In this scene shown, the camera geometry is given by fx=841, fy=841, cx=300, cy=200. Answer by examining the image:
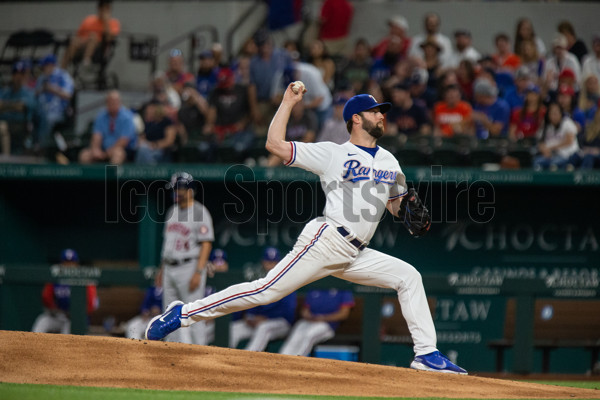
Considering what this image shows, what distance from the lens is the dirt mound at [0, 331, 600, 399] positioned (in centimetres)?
476

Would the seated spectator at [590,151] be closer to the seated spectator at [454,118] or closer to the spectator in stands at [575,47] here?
the seated spectator at [454,118]

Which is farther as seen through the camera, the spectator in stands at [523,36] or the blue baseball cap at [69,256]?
the spectator in stands at [523,36]

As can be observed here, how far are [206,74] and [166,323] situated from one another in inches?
260

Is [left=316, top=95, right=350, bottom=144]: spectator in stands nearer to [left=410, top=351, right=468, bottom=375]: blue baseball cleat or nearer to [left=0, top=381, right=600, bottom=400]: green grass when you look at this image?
[left=410, top=351, right=468, bottom=375]: blue baseball cleat

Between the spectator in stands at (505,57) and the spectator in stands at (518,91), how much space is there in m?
0.71

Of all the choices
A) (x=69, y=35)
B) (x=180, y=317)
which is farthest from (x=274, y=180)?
(x=69, y=35)

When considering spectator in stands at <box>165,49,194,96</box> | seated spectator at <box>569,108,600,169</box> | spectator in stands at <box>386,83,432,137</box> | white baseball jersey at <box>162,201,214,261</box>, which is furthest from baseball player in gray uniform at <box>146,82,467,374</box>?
spectator in stands at <box>165,49,194,96</box>

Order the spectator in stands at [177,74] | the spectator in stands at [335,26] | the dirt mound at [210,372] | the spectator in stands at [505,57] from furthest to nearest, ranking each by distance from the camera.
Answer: the spectator in stands at [335,26], the spectator in stands at [177,74], the spectator in stands at [505,57], the dirt mound at [210,372]

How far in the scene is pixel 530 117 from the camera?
9.85 m

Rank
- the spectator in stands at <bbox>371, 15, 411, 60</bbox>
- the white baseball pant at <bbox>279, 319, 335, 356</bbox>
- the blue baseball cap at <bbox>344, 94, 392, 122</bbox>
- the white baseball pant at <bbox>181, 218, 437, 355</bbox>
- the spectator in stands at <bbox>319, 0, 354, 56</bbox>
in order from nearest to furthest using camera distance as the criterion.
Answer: the white baseball pant at <bbox>181, 218, 437, 355</bbox> < the blue baseball cap at <bbox>344, 94, 392, 122</bbox> < the white baseball pant at <bbox>279, 319, 335, 356</bbox> < the spectator in stands at <bbox>371, 15, 411, 60</bbox> < the spectator in stands at <bbox>319, 0, 354, 56</bbox>

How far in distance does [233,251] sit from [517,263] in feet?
10.9

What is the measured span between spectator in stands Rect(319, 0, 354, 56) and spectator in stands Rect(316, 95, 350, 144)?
3.61m

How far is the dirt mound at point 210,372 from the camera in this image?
4.76m

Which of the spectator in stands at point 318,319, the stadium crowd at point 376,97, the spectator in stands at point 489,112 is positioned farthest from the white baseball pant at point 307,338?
the spectator in stands at point 489,112
